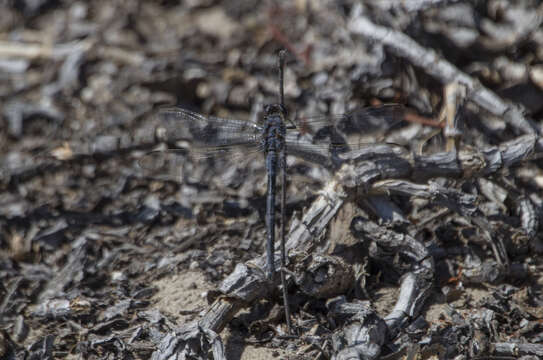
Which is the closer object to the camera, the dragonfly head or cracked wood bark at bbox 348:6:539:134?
the dragonfly head

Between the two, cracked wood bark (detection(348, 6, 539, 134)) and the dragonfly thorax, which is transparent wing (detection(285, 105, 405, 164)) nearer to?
the dragonfly thorax

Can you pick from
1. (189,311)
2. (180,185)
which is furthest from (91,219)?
(189,311)

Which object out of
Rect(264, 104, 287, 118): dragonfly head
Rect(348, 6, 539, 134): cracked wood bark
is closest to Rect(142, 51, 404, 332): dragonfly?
Rect(264, 104, 287, 118): dragonfly head

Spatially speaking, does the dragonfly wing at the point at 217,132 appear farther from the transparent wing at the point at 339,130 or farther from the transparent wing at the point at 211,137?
the transparent wing at the point at 339,130

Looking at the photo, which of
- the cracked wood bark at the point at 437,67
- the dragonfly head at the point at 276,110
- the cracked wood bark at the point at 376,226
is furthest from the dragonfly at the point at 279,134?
the cracked wood bark at the point at 437,67

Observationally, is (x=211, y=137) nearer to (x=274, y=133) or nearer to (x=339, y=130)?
(x=274, y=133)

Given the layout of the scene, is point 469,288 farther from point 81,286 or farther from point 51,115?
point 51,115
